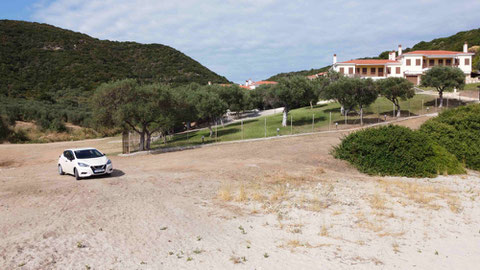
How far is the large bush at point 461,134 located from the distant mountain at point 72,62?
245ft

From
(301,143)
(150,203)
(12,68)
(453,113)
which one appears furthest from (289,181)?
(12,68)

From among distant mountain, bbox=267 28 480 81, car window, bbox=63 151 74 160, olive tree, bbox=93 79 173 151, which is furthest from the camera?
distant mountain, bbox=267 28 480 81

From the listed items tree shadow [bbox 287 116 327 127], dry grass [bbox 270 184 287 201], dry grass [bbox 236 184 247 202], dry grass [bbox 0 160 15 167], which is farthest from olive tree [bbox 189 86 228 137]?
dry grass [bbox 236 184 247 202]

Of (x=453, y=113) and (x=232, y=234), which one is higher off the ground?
(x=453, y=113)

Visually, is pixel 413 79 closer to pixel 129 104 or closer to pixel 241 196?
pixel 129 104

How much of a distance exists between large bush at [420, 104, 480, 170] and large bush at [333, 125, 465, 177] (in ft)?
6.84

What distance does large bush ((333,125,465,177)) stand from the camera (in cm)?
1952

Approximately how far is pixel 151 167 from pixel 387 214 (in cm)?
1460

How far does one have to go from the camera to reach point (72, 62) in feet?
322

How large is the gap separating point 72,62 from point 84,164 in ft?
303

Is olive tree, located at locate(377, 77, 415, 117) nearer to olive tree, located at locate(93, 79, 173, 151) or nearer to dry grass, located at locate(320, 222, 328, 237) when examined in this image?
olive tree, located at locate(93, 79, 173, 151)

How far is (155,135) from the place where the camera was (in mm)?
49969

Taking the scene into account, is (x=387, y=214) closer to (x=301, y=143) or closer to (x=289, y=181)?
(x=289, y=181)

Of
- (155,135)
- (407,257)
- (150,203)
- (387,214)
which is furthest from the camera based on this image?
(155,135)
